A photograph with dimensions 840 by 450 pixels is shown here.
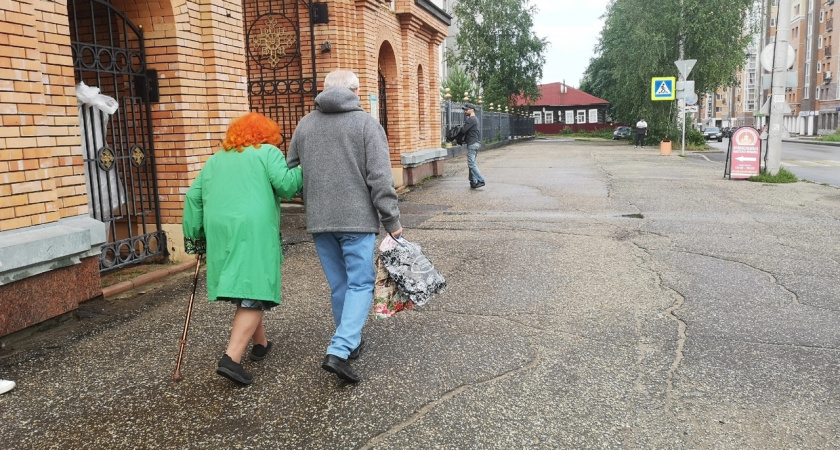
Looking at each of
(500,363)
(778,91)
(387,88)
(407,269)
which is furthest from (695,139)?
(407,269)

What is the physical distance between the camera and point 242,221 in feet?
13.0

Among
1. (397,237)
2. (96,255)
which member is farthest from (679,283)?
(96,255)

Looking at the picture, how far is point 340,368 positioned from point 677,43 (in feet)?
119

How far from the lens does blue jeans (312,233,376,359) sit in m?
4.11

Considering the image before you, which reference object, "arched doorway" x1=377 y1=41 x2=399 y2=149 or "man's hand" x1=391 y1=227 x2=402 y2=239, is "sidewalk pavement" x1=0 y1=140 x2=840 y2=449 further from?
"arched doorway" x1=377 y1=41 x2=399 y2=149

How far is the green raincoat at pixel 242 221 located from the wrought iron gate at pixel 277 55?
7.25 meters

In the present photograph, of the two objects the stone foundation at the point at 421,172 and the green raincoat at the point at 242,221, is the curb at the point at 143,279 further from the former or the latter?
the stone foundation at the point at 421,172

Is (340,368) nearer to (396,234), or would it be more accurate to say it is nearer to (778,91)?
(396,234)

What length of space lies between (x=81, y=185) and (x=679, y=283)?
515 cm

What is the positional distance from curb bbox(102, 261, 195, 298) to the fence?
17.7 m

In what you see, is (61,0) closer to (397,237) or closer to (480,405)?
(397,237)

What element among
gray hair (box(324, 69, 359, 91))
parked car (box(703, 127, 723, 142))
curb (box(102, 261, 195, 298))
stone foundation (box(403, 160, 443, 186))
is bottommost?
parked car (box(703, 127, 723, 142))

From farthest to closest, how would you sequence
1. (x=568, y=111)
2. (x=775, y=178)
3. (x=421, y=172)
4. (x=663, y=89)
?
(x=568, y=111) → (x=663, y=89) → (x=421, y=172) → (x=775, y=178)

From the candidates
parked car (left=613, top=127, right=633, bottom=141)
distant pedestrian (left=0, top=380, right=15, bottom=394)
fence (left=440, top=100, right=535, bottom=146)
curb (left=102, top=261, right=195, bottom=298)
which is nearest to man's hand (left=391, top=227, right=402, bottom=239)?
distant pedestrian (left=0, top=380, right=15, bottom=394)
